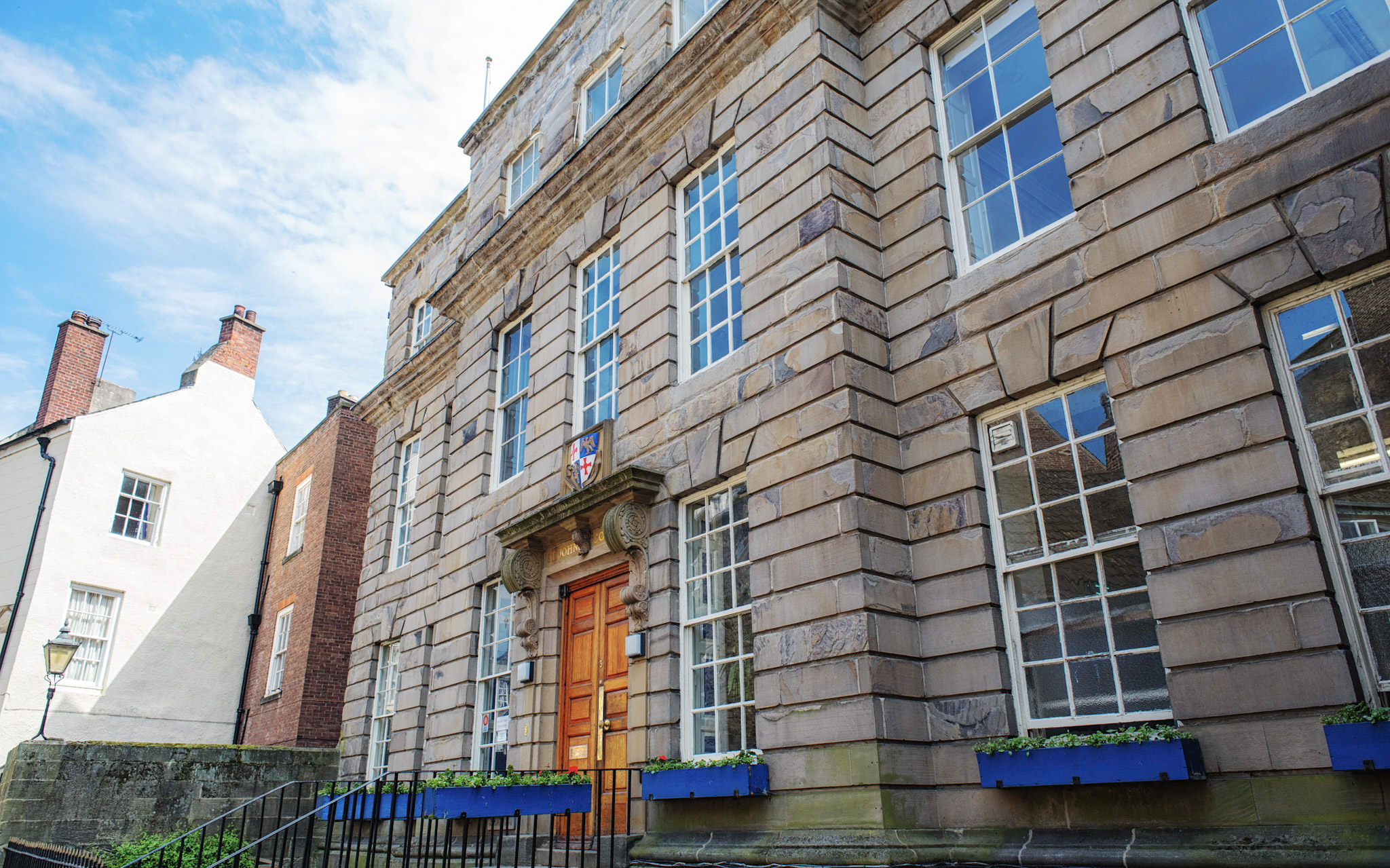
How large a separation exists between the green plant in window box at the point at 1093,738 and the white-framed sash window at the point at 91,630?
19.5 metres

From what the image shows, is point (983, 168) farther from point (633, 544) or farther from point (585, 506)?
point (585, 506)

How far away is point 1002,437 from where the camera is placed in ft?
24.5

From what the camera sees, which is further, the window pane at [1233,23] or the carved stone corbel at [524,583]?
the carved stone corbel at [524,583]

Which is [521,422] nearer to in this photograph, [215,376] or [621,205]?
[621,205]

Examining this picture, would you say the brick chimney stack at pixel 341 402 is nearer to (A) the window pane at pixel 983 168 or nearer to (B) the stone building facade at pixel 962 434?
(B) the stone building facade at pixel 962 434

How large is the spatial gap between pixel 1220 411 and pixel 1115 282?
4.26 feet

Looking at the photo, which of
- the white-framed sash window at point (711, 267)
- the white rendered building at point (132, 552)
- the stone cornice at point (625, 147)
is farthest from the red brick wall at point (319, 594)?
the white-framed sash window at point (711, 267)

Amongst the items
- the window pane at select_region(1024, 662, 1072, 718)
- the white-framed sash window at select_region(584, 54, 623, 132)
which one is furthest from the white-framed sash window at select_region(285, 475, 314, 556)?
the window pane at select_region(1024, 662, 1072, 718)

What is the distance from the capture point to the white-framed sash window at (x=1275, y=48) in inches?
240

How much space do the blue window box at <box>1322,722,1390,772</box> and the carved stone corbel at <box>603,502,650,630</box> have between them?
5887 millimetres

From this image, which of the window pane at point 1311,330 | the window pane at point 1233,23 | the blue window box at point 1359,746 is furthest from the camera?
the window pane at point 1233,23

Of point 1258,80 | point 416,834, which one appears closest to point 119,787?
point 416,834

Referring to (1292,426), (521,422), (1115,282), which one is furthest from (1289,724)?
(521,422)

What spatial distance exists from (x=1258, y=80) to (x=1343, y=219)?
1428mm
